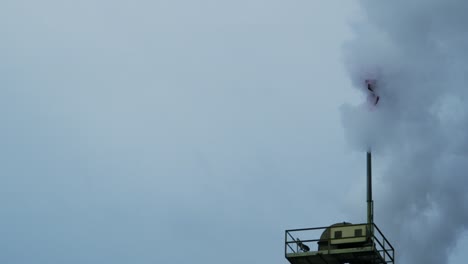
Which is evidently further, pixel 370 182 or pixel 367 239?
pixel 370 182

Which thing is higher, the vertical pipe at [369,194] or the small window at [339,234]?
the vertical pipe at [369,194]

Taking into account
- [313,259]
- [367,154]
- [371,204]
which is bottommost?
[313,259]

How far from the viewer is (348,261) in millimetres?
51750

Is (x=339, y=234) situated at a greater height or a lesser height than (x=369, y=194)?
lesser

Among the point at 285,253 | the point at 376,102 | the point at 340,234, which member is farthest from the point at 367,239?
the point at 376,102

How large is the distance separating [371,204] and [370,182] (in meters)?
1.42

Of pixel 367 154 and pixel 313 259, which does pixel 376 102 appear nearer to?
pixel 367 154

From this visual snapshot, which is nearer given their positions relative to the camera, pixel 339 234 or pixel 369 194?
pixel 339 234

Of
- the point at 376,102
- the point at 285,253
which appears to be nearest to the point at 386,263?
the point at 285,253

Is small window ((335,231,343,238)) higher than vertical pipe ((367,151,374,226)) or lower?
lower

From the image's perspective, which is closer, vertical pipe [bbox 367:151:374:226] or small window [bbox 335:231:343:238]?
small window [bbox 335:231:343:238]

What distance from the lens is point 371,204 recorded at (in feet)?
181

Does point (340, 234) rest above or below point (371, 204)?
below

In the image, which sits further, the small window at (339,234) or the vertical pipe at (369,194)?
the vertical pipe at (369,194)
